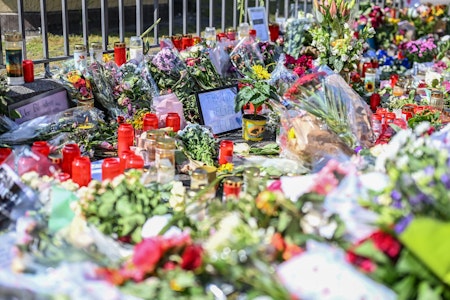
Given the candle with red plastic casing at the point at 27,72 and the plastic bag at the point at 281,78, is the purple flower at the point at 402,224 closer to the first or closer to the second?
the plastic bag at the point at 281,78

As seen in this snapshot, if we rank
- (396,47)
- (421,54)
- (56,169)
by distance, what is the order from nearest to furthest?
(56,169), (421,54), (396,47)

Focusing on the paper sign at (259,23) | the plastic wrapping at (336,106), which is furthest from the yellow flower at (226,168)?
the paper sign at (259,23)

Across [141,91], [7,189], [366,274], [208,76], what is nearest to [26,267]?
[7,189]

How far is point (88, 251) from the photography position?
5.51ft

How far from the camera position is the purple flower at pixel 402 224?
1.50 m

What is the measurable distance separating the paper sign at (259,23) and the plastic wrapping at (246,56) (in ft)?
2.89

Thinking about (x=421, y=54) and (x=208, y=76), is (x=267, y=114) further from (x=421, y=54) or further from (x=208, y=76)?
(x=421, y=54)

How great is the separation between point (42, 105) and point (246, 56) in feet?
5.26

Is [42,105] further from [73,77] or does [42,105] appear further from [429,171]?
[429,171]

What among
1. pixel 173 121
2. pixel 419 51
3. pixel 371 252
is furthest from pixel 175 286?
pixel 419 51

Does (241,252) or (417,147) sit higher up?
(417,147)

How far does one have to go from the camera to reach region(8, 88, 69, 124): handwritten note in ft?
11.1

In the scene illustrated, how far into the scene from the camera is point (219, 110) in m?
3.94

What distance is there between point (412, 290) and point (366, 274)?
11 cm
